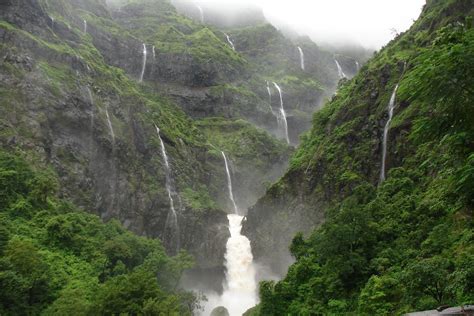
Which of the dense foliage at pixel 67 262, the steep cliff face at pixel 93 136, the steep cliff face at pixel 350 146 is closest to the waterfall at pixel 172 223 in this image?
the steep cliff face at pixel 93 136

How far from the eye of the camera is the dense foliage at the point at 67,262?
27.0m

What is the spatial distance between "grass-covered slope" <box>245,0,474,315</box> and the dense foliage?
9267mm

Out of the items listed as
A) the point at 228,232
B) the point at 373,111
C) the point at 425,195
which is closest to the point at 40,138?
the point at 228,232

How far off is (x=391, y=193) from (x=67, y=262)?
1059 inches

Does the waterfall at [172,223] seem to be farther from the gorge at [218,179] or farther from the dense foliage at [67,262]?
the dense foliage at [67,262]

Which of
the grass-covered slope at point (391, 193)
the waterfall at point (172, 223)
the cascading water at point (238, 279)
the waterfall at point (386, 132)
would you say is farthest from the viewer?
the waterfall at point (172, 223)

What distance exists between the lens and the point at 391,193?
31.9 metres

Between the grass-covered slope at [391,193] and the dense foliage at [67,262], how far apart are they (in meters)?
9.27

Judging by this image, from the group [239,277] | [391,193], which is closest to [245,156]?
[239,277]

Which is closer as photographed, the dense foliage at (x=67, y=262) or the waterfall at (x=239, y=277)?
the dense foliage at (x=67, y=262)

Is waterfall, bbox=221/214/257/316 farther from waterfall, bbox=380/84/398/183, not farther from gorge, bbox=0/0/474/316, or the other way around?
waterfall, bbox=380/84/398/183

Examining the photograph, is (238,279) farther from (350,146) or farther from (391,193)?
(391,193)

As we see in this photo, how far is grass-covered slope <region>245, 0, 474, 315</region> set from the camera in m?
14.9

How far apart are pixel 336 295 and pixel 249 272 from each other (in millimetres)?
30712
